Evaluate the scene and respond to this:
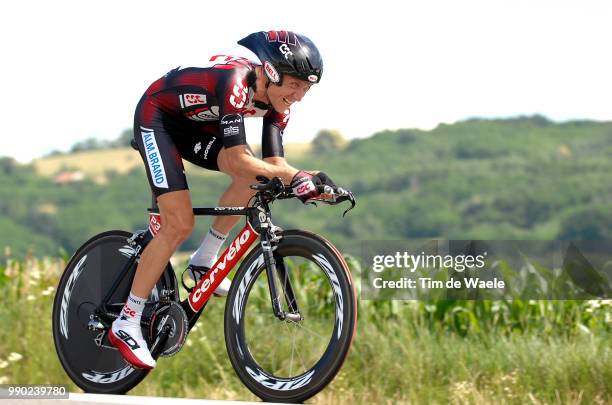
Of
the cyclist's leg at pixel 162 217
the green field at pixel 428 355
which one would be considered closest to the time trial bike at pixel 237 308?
the cyclist's leg at pixel 162 217

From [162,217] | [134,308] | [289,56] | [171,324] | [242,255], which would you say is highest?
[289,56]

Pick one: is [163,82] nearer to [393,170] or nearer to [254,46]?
[254,46]

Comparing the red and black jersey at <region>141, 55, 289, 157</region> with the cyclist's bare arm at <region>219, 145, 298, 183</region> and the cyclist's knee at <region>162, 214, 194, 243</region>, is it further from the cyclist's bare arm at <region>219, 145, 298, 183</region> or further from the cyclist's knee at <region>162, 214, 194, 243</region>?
the cyclist's knee at <region>162, 214, 194, 243</region>

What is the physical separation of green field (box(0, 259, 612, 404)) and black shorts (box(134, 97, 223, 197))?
169 cm

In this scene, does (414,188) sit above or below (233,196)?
above

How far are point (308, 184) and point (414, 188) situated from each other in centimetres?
12169

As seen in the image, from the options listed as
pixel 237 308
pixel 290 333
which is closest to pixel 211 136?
pixel 237 308

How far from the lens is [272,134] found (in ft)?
17.9

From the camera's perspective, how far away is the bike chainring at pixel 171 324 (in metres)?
5.39

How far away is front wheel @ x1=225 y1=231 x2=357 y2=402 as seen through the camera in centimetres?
477

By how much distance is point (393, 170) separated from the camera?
132 meters

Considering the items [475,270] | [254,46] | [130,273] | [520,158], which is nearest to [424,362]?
[475,270]

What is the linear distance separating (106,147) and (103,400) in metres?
130

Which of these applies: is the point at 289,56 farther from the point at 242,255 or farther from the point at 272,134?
the point at 242,255
